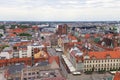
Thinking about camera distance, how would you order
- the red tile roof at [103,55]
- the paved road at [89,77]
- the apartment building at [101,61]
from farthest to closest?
the red tile roof at [103,55]
the apartment building at [101,61]
the paved road at [89,77]

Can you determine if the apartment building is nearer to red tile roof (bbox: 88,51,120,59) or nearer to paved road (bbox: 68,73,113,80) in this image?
red tile roof (bbox: 88,51,120,59)

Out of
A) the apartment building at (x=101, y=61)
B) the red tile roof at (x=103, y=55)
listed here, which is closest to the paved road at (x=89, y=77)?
the apartment building at (x=101, y=61)

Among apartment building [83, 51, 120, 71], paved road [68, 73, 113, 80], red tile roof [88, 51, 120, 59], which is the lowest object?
paved road [68, 73, 113, 80]

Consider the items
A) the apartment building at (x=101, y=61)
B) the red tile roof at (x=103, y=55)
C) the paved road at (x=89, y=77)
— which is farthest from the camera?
the red tile roof at (x=103, y=55)

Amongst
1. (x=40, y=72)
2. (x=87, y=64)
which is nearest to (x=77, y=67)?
(x=87, y=64)

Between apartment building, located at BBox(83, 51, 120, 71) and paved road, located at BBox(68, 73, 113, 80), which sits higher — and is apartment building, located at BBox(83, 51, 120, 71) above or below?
above

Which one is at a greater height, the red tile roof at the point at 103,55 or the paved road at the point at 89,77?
the red tile roof at the point at 103,55

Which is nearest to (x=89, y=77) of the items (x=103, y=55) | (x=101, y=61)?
(x=101, y=61)

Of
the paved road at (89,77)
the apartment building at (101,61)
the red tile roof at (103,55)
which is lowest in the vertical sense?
the paved road at (89,77)

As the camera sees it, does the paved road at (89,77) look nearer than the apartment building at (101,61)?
Yes

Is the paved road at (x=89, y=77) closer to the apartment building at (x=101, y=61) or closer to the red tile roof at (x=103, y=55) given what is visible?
the apartment building at (x=101, y=61)

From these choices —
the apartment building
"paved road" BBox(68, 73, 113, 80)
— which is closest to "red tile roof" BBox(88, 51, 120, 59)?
the apartment building
